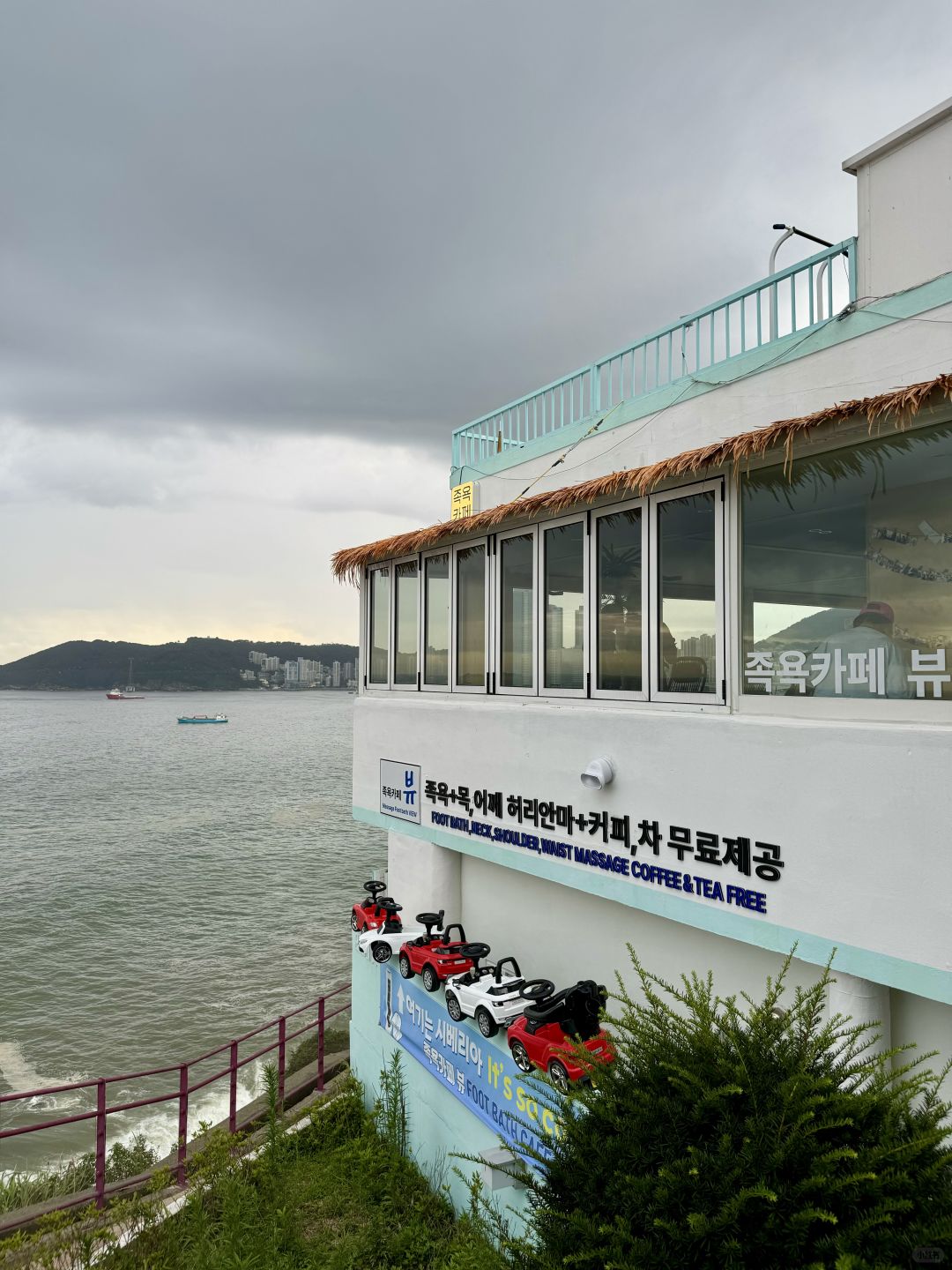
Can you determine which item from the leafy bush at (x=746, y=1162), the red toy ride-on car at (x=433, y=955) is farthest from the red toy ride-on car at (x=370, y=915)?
the leafy bush at (x=746, y=1162)

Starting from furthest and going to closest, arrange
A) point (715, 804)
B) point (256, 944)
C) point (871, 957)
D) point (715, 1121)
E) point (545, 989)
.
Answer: point (256, 944) → point (545, 989) → point (715, 804) → point (871, 957) → point (715, 1121)

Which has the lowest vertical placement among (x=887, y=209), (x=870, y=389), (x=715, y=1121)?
(x=715, y=1121)

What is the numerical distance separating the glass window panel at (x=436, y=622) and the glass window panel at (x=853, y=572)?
457cm

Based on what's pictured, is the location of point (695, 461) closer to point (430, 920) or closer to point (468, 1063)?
point (430, 920)

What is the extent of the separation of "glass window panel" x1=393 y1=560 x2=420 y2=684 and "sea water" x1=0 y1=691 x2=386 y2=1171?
36.2 ft

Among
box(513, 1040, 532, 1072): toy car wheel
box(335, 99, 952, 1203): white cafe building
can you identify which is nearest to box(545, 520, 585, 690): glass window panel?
box(335, 99, 952, 1203): white cafe building

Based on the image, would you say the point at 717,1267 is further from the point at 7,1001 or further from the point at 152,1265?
the point at 7,1001

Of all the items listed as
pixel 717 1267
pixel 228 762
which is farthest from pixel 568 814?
pixel 228 762

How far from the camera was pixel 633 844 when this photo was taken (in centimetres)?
730

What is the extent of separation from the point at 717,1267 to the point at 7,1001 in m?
25.1

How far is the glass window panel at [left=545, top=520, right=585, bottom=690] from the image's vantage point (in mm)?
8367

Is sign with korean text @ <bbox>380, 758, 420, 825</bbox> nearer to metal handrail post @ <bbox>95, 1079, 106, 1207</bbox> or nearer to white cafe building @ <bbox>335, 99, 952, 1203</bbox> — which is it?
white cafe building @ <bbox>335, 99, 952, 1203</bbox>

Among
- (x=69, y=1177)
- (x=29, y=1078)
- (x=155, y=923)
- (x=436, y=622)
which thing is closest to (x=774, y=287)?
(x=436, y=622)

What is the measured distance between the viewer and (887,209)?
720 cm
